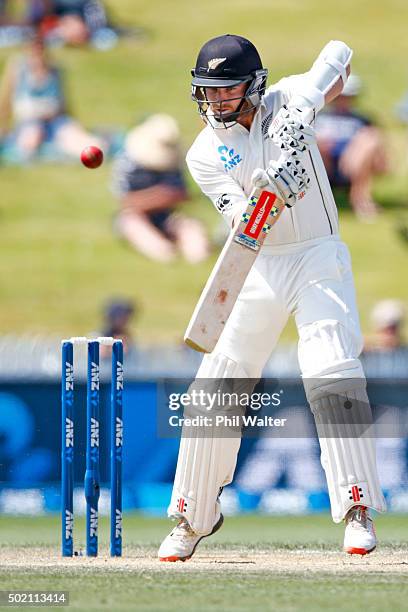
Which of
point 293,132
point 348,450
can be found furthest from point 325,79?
point 348,450

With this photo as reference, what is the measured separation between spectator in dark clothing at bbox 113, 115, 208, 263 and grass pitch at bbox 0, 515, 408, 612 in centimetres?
823

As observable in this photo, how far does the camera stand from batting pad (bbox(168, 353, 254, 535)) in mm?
4848

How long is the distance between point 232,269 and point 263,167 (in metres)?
0.43

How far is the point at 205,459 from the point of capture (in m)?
4.85

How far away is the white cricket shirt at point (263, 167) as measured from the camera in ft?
15.7

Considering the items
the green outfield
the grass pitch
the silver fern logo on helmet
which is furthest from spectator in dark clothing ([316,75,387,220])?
the silver fern logo on helmet

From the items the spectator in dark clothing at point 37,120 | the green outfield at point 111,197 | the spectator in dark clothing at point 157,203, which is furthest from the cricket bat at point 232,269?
the spectator in dark clothing at point 37,120

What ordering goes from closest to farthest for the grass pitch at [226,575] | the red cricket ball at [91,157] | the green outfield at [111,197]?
1. the grass pitch at [226,575]
2. the red cricket ball at [91,157]
3. the green outfield at [111,197]

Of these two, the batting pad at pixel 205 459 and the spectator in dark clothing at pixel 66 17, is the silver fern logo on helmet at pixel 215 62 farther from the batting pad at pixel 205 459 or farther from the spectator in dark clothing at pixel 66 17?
the spectator in dark clothing at pixel 66 17

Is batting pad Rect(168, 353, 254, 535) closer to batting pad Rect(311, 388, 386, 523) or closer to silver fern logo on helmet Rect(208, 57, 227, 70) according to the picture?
A: batting pad Rect(311, 388, 386, 523)

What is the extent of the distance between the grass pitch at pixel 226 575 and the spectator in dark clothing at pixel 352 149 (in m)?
8.26

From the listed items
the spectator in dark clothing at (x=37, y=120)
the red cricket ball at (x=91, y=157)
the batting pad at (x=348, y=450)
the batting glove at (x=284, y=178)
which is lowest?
the batting pad at (x=348, y=450)

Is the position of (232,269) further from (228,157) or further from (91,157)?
(91,157)

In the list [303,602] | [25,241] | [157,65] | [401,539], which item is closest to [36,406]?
[401,539]
